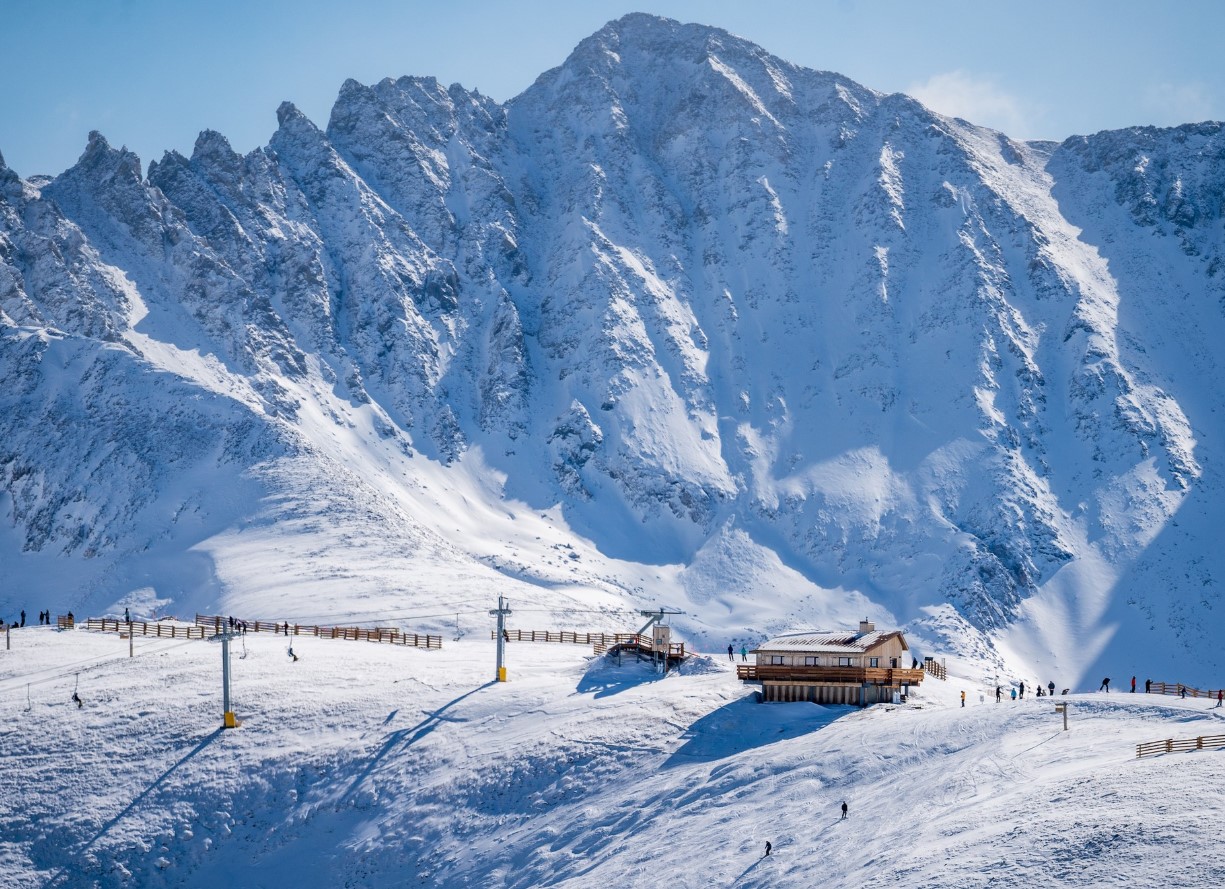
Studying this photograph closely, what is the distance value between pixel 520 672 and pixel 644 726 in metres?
13.4

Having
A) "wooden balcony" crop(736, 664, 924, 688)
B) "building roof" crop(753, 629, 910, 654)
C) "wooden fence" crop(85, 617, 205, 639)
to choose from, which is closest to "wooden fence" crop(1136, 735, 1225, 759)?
"wooden balcony" crop(736, 664, 924, 688)

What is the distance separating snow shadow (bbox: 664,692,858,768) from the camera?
6750cm

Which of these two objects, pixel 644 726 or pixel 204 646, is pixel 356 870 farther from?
pixel 204 646

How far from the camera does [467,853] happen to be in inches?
2388

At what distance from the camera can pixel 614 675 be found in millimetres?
80125

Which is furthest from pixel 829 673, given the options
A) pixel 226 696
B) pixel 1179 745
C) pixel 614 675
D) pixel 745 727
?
pixel 226 696

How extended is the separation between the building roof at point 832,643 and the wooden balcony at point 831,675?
99 cm

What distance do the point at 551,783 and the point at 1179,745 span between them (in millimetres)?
28378

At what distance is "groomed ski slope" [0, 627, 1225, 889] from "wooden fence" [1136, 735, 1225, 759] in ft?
3.08

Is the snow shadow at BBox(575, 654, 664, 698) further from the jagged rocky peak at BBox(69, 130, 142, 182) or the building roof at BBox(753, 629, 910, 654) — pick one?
the jagged rocky peak at BBox(69, 130, 142, 182)

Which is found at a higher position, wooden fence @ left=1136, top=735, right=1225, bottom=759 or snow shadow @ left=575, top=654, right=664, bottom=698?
snow shadow @ left=575, top=654, right=664, bottom=698

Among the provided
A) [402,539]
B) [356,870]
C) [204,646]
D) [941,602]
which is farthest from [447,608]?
[941,602]

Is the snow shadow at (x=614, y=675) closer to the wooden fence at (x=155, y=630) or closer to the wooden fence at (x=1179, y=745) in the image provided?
Answer: the wooden fence at (x=155, y=630)

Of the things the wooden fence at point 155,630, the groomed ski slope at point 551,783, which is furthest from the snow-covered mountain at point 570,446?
the groomed ski slope at point 551,783
